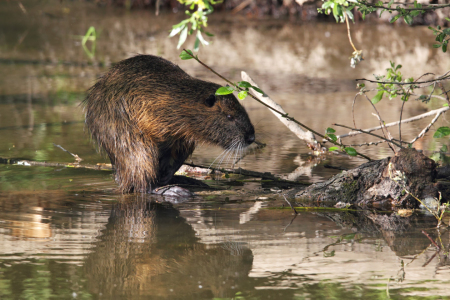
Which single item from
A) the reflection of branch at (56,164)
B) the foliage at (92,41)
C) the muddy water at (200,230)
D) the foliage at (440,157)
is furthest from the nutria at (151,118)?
the foliage at (92,41)

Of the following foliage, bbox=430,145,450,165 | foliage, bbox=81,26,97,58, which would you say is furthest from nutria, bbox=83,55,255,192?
foliage, bbox=81,26,97,58

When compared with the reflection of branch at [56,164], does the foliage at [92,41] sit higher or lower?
higher

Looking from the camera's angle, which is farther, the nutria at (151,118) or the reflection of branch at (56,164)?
the reflection of branch at (56,164)

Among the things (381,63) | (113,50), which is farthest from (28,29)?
(381,63)

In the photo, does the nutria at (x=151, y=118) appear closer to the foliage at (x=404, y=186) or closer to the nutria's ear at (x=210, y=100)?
the nutria's ear at (x=210, y=100)

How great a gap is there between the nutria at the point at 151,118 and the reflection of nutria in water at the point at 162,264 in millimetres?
736

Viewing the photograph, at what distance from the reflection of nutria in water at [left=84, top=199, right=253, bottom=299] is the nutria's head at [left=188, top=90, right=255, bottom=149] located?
925 millimetres

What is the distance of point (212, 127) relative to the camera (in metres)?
4.22

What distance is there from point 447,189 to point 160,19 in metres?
10.3

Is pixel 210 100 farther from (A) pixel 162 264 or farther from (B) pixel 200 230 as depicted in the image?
(A) pixel 162 264

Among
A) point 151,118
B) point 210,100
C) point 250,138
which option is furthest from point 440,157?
point 151,118

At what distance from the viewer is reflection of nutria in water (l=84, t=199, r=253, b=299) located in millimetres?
2490

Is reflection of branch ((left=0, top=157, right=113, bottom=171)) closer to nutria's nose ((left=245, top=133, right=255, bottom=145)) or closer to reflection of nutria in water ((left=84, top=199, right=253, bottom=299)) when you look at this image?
nutria's nose ((left=245, top=133, right=255, bottom=145))

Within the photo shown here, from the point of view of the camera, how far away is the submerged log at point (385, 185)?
3600mm
